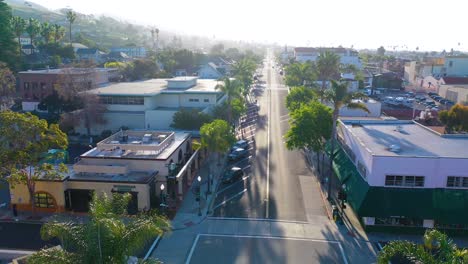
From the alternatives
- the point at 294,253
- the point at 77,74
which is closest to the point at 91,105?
the point at 77,74

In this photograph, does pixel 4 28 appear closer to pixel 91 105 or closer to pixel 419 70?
pixel 91 105

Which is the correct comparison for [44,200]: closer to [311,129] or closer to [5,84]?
[311,129]

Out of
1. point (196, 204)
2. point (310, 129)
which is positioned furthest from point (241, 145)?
point (196, 204)

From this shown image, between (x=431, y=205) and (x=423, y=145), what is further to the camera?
(x=423, y=145)

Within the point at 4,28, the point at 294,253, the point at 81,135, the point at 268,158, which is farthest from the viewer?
the point at 4,28

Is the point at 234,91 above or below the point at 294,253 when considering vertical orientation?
above

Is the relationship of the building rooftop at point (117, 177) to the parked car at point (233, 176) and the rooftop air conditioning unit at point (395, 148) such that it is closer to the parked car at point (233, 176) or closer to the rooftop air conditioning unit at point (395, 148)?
the parked car at point (233, 176)

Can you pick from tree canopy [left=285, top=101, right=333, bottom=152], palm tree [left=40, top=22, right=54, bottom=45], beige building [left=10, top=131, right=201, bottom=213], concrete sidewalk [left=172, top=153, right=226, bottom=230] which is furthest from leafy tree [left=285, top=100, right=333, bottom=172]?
palm tree [left=40, top=22, right=54, bottom=45]

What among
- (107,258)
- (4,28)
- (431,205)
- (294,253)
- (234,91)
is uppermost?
(4,28)
